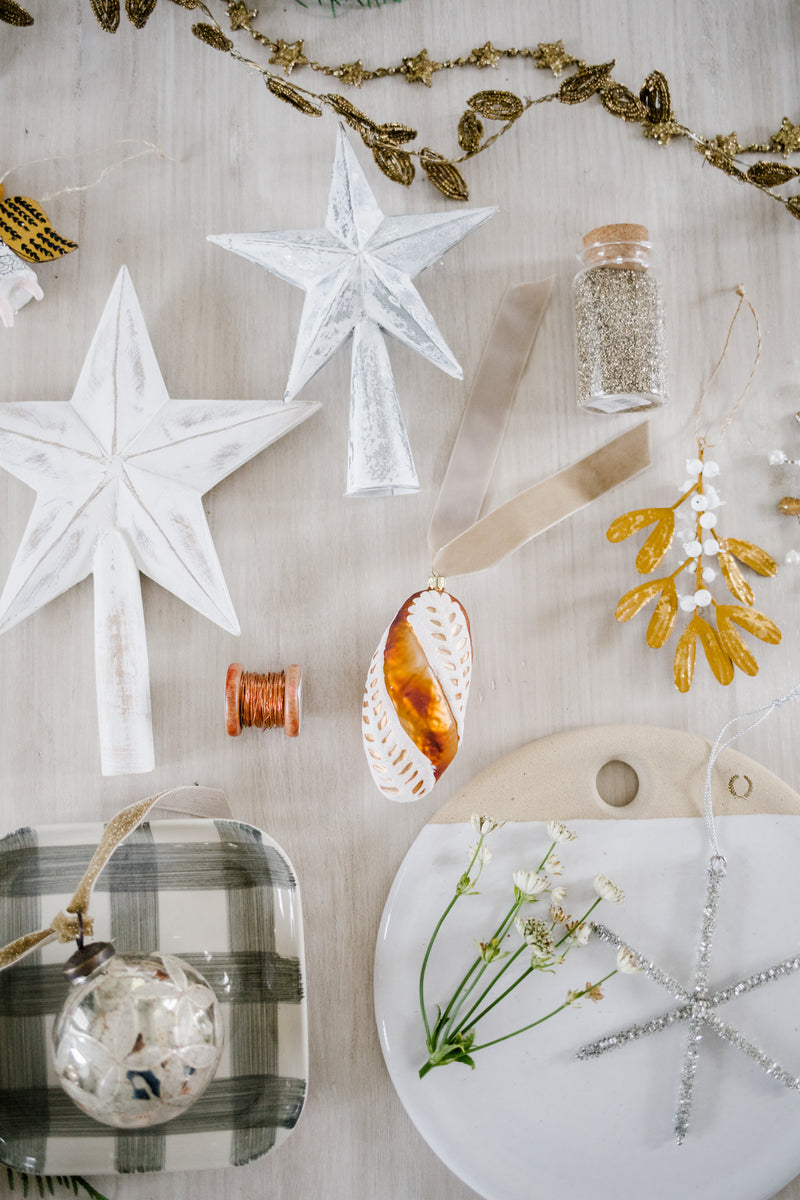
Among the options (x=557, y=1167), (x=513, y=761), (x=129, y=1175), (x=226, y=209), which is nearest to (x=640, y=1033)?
(x=557, y=1167)

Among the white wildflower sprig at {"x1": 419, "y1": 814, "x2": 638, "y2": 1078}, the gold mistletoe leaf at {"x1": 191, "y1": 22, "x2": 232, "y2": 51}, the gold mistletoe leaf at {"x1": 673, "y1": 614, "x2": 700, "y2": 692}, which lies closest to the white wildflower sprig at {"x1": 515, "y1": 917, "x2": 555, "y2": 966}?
the white wildflower sprig at {"x1": 419, "y1": 814, "x2": 638, "y2": 1078}

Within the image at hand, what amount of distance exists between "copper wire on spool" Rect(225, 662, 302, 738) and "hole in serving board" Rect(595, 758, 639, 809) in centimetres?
37

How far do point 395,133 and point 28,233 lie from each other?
0.44 m

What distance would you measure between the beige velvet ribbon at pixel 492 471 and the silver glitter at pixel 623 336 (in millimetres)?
79

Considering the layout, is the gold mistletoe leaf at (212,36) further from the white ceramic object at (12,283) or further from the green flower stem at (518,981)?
the green flower stem at (518,981)

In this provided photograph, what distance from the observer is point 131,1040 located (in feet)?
2.23

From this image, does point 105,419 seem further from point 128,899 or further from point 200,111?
point 128,899

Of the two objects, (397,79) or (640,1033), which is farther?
(397,79)

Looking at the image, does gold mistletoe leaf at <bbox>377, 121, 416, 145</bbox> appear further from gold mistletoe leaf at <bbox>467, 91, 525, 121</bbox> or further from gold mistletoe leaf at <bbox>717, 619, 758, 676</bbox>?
gold mistletoe leaf at <bbox>717, 619, 758, 676</bbox>

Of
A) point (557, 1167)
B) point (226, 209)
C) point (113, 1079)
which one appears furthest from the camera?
point (226, 209)

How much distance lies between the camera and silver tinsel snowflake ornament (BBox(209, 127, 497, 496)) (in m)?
0.89

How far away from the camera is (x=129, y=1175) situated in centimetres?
93

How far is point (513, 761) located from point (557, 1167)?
446 millimetres

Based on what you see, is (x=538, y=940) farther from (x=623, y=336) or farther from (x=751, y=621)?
(x=623, y=336)
